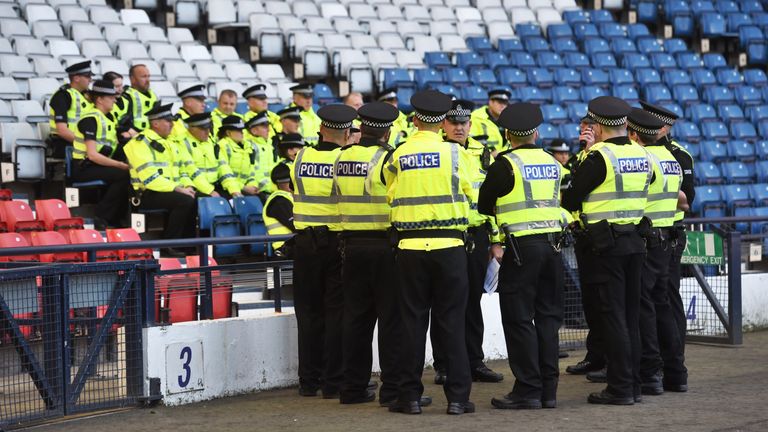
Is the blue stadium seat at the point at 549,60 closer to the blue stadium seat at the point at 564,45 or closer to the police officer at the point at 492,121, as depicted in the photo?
the blue stadium seat at the point at 564,45

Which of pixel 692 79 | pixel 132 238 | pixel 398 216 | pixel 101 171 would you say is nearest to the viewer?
pixel 398 216

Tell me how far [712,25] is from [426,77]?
6.73 meters

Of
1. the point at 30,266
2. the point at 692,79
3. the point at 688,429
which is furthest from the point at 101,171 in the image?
the point at 692,79

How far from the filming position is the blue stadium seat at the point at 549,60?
2030 centimetres

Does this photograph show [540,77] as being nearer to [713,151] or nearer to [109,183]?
[713,151]

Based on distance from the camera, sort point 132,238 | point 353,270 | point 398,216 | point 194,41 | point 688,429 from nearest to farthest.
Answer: point 688,429, point 398,216, point 353,270, point 132,238, point 194,41

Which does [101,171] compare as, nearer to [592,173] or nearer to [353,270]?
[353,270]

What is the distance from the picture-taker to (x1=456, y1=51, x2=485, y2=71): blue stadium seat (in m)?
19.6

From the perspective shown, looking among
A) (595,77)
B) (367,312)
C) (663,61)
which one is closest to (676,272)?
(367,312)

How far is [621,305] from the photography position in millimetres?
8625

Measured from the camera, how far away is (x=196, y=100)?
13.6 meters

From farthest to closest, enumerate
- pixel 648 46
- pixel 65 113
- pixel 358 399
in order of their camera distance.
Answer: pixel 648 46 < pixel 65 113 < pixel 358 399

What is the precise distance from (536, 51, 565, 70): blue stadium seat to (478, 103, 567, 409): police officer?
12.1m

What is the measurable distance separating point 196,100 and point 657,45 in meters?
10.9
